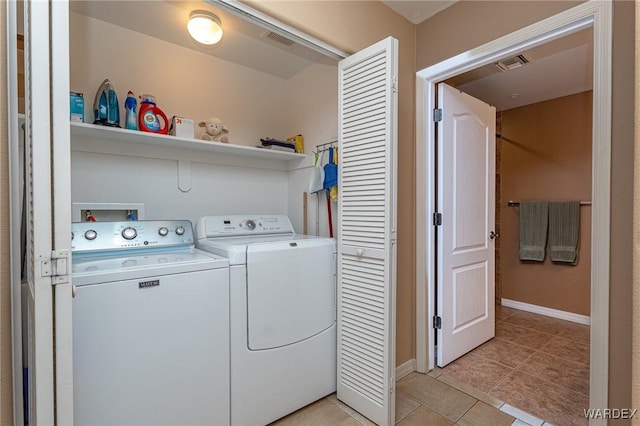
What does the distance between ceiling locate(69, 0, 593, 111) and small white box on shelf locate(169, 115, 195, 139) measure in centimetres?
65

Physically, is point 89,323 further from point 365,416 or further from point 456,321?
point 456,321

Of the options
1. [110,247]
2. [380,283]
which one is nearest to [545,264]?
[380,283]

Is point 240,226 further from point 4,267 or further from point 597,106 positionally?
point 597,106

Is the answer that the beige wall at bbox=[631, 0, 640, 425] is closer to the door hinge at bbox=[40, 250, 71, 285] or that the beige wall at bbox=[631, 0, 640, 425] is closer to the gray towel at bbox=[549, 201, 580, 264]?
the door hinge at bbox=[40, 250, 71, 285]

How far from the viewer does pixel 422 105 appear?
222 centimetres

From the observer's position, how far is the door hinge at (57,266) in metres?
0.81

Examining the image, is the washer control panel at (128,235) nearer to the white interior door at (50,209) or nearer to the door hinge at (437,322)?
the white interior door at (50,209)

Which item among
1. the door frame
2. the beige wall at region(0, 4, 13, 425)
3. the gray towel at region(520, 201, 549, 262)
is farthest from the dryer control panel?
the gray towel at region(520, 201, 549, 262)

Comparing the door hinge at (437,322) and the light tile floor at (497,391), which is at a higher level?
the door hinge at (437,322)

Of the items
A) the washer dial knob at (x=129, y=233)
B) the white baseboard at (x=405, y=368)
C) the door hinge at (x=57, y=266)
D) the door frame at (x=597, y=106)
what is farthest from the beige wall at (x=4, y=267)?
the door frame at (x=597, y=106)

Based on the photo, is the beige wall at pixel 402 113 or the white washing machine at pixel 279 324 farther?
the beige wall at pixel 402 113

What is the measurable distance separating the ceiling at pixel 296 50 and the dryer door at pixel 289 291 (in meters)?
1.46

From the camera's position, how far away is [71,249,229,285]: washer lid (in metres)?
1.20

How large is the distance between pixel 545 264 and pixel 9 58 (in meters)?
4.45
